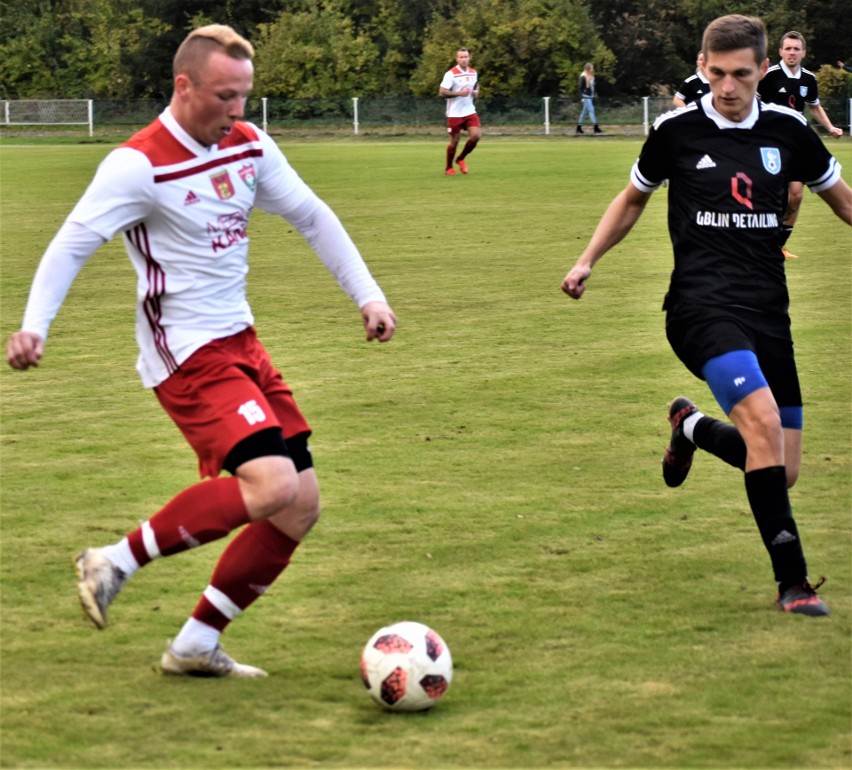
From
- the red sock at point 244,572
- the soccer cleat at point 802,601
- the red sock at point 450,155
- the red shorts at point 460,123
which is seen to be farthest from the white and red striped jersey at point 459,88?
the red sock at point 244,572

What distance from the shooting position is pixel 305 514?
4918 millimetres

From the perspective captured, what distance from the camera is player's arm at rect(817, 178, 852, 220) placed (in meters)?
6.21

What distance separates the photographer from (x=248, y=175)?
16.5 ft

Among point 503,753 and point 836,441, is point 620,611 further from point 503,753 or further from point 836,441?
point 836,441

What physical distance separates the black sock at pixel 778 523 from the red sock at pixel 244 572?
1.75m

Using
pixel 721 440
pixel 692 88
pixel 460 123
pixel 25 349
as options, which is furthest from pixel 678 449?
pixel 460 123

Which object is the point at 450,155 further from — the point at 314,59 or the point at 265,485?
the point at 314,59

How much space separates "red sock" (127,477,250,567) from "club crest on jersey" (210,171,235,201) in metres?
0.90

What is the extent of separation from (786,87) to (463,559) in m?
11.5

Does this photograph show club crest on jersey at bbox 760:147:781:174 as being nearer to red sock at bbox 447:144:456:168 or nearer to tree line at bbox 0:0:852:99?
red sock at bbox 447:144:456:168

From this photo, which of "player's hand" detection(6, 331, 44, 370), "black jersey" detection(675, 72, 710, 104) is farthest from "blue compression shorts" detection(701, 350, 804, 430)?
"black jersey" detection(675, 72, 710, 104)

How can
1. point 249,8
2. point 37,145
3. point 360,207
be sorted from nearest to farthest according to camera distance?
point 360,207 → point 37,145 → point 249,8

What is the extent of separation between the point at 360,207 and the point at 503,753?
17743 millimetres

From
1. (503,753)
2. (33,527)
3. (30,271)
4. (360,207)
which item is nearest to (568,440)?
(33,527)
